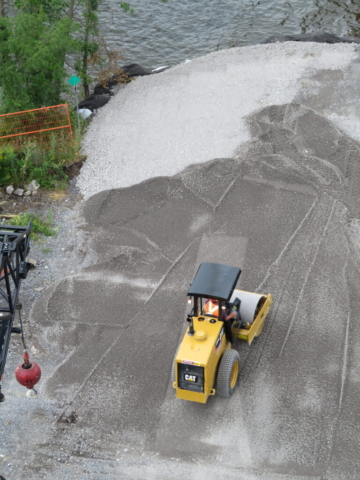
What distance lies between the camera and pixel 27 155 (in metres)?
17.2

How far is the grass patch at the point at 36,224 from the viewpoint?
15.2 metres

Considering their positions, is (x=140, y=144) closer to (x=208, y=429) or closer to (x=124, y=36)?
(x=208, y=429)

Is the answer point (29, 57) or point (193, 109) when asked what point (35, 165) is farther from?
→ point (193, 109)

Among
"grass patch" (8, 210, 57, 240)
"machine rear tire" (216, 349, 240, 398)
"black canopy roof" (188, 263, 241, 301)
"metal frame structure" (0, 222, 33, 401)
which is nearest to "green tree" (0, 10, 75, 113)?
"grass patch" (8, 210, 57, 240)

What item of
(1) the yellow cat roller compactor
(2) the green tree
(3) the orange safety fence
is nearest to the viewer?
(1) the yellow cat roller compactor

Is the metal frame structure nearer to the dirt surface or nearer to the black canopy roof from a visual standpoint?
the dirt surface

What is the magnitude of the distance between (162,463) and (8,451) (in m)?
2.62

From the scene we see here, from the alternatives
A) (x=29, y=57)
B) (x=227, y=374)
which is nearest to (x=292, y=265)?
(x=227, y=374)

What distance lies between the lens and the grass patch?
50.0ft

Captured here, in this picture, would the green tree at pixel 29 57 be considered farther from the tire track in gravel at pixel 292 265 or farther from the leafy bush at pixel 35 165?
the tire track in gravel at pixel 292 265

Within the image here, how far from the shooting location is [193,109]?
19.5m

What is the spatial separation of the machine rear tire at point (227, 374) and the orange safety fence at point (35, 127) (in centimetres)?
986

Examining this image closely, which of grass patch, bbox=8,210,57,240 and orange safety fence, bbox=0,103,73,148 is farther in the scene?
orange safety fence, bbox=0,103,73,148

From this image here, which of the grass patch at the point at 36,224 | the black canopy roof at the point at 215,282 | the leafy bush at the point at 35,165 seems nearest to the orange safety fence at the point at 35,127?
the leafy bush at the point at 35,165
